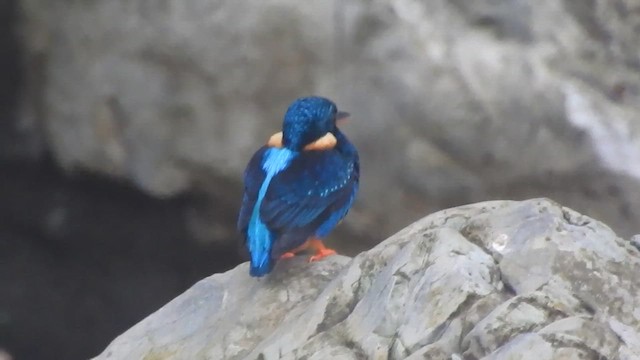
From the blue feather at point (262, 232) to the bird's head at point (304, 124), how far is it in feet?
0.21

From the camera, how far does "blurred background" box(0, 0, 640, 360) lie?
389cm

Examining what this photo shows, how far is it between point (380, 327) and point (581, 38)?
2311 millimetres

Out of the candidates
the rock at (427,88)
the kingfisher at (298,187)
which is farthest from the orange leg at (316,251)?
the rock at (427,88)

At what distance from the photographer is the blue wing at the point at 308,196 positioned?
2.73 meters

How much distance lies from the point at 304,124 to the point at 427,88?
1.09 meters

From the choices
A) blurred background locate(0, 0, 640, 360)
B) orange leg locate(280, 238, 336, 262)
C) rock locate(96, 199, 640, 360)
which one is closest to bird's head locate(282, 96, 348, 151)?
orange leg locate(280, 238, 336, 262)

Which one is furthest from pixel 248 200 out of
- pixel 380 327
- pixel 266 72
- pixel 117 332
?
pixel 117 332

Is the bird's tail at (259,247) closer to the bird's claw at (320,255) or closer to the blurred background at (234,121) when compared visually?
the bird's claw at (320,255)

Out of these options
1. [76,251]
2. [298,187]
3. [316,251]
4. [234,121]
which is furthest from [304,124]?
[76,251]

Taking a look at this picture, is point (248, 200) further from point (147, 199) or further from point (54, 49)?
point (54, 49)

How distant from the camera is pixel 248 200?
2.83 metres

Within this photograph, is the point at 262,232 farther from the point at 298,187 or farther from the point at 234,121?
the point at 234,121

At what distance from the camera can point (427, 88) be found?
12.9ft

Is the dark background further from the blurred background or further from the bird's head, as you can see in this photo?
the bird's head
